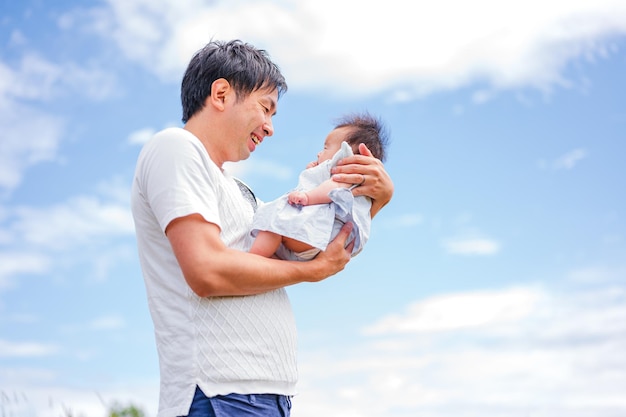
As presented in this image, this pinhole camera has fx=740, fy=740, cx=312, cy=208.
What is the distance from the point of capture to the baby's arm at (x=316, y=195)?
10.4ft

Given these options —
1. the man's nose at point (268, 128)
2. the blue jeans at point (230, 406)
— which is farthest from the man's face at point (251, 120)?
the blue jeans at point (230, 406)

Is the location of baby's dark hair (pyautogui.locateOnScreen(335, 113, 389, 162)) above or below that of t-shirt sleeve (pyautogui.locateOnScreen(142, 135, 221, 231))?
above

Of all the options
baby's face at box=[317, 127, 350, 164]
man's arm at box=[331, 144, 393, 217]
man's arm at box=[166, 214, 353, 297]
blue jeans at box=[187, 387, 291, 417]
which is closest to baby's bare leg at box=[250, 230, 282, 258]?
man's arm at box=[166, 214, 353, 297]

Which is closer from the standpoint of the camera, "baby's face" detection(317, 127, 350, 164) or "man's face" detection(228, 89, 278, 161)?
"man's face" detection(228, 89, 278, 161)

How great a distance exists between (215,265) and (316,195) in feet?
2.40

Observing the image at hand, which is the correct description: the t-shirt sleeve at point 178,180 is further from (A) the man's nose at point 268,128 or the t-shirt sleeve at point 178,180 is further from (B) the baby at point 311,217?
(A) the man's nose at point 268,128

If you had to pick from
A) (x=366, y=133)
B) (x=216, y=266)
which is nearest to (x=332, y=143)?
(x=366, y=133)

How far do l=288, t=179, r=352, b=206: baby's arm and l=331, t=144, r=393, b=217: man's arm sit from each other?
3 cm

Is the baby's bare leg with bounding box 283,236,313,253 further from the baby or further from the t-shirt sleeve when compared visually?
the t-shirt sleeve

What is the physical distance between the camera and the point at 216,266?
8.57 feet

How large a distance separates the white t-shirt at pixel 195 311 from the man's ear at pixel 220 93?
263 millimetres

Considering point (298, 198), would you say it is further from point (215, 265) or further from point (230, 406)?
point (230, 406)

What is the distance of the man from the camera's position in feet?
8.74

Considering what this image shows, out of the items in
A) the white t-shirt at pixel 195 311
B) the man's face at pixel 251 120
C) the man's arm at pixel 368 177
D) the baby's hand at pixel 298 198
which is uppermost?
the man's face at pixel 251 120
